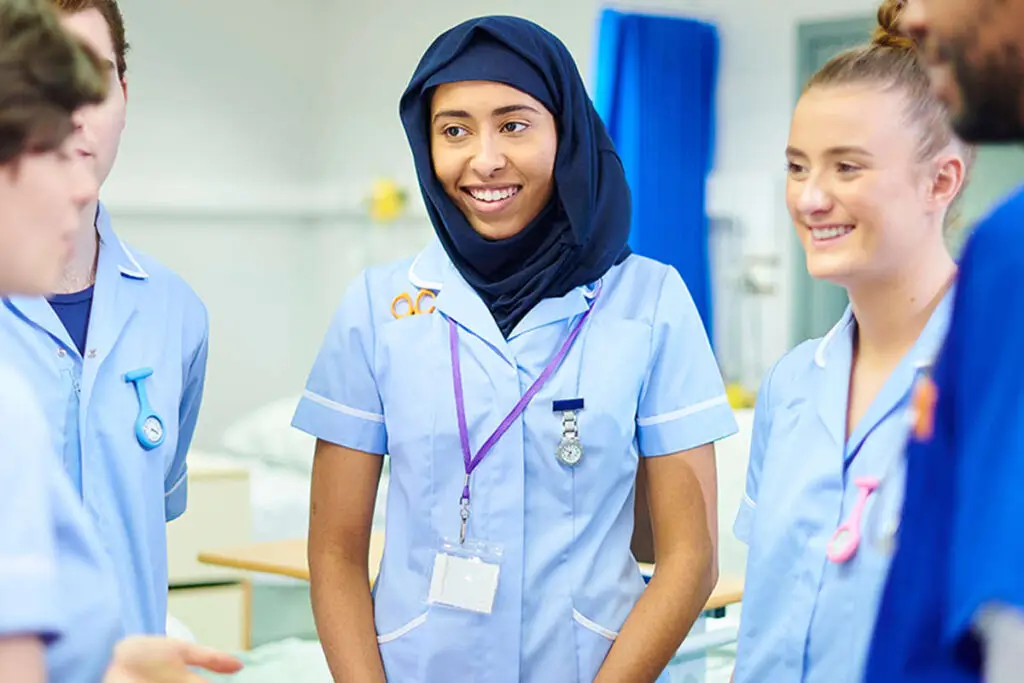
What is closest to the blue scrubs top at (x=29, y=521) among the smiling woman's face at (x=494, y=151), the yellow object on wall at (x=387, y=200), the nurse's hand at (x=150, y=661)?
the nurse's hand at (x=150, y=661)

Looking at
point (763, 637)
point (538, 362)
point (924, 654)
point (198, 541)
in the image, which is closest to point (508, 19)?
point (538, 362)

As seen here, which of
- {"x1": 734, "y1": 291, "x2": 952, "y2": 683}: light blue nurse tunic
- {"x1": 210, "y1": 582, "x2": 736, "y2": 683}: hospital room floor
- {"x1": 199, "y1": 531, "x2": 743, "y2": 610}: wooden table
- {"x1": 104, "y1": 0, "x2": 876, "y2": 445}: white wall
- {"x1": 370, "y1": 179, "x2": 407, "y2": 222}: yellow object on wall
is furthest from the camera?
{"x1": 370, "y1": 179, "x2": 407, "y2": 222}: yellow object on wall

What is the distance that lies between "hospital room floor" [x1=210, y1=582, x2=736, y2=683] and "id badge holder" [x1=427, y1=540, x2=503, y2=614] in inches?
15.9

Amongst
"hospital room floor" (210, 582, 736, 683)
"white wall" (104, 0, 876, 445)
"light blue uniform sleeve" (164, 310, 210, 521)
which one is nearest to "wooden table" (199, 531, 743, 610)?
"hospital room floor" (210, 582, 736, 683)

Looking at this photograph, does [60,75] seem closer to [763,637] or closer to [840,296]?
[763,637]

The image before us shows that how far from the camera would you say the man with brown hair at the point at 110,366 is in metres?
1.74

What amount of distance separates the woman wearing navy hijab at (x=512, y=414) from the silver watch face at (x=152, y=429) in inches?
8.6

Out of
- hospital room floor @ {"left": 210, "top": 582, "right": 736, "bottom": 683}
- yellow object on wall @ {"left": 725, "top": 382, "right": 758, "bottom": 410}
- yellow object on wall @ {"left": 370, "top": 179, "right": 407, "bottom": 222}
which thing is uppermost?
yellow object on wall @ {"left": 370, "top": 179, "right": 407, "bottom": 222}

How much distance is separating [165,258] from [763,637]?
503 centimetres

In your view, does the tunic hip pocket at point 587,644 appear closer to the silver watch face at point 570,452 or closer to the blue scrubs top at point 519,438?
the blue scrubs top at point 519,438

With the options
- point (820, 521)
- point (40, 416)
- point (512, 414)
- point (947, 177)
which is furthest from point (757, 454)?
point (40, 416)

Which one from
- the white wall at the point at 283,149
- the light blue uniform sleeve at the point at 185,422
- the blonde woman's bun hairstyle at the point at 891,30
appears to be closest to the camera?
the blonde woman's bun hairstyle at the point at 891,30

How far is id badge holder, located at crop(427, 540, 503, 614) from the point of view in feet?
5.95

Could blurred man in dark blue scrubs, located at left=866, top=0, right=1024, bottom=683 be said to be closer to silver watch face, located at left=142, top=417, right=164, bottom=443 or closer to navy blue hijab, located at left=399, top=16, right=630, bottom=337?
navy blue hijab, located at left=399, top=16, right=630, bottom=337
